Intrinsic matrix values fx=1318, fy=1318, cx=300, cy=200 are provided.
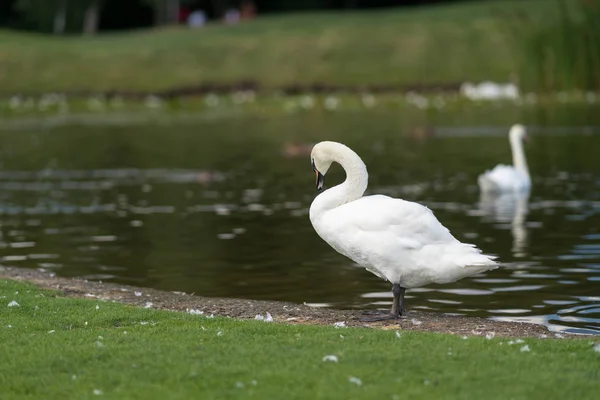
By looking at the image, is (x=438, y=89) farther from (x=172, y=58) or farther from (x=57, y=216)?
(x=57, y=216)

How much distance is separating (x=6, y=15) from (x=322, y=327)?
73803 mm

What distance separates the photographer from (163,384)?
31.7 feet

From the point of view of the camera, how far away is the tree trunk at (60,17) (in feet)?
250

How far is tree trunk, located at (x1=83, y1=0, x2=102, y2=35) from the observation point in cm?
7475

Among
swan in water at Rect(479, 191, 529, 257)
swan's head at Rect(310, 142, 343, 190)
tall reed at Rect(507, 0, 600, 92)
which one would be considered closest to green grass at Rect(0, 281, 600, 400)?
swan's head at Rect(310, 142, 343, 190)

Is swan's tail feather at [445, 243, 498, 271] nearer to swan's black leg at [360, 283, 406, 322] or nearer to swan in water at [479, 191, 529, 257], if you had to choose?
swan's black leg at [360, 283, 406, 322]

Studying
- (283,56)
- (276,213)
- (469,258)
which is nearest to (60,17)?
(283,56)

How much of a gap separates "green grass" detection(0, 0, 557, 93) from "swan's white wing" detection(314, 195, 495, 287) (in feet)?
146

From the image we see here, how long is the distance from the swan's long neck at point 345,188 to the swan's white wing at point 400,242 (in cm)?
26

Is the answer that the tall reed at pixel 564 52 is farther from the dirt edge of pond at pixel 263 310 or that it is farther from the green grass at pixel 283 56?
the dirt edge of pond at pixel 263 310

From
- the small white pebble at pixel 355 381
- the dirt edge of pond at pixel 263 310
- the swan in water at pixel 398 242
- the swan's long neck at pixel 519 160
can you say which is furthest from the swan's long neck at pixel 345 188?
the swan's long neck at pixel 519 160

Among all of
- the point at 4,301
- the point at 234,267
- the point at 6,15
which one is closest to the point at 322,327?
the point at 4,301

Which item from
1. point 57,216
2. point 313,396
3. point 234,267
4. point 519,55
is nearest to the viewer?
point 313,396

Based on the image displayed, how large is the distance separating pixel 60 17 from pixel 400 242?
66592mm
